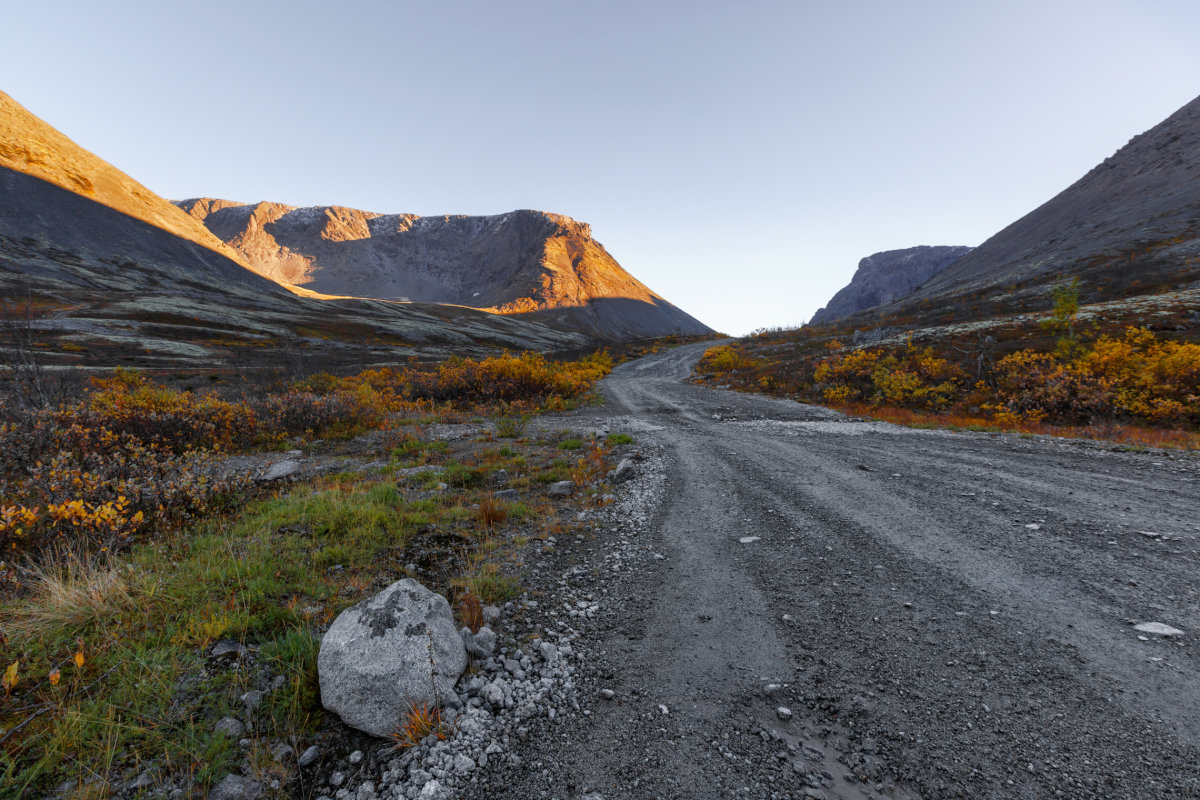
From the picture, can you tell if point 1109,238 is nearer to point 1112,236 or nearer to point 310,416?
point 1112,236

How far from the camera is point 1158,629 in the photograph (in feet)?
12.9

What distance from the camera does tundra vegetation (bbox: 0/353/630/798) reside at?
9.36ft

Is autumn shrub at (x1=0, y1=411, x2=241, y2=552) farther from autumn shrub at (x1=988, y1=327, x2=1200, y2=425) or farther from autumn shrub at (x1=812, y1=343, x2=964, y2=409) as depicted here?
autumn shrub at (x1=812, y1=343, x2=964, y2=409)

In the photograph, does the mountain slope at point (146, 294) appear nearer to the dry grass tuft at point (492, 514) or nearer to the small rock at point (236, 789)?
the dry grass tuft at point (492, 514)

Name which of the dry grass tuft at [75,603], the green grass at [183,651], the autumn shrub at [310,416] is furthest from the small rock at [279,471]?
the dry grass tuft at [75,603]

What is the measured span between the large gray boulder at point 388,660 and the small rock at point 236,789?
58cm

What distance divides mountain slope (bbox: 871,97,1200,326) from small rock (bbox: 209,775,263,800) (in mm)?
59940

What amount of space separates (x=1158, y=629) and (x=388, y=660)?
6.99 m

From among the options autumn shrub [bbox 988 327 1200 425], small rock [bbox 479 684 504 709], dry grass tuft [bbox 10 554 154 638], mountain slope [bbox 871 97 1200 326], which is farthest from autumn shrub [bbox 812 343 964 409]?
mountain slope [bbox 871 97 1200 326]

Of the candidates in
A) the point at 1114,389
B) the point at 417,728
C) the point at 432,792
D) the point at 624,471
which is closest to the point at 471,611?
the point at 417,728

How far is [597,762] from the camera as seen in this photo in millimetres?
2984

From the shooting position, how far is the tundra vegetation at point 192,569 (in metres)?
2.85

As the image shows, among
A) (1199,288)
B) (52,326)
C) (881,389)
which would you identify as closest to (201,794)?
(881,389)

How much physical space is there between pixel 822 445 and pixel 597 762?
11389mm
